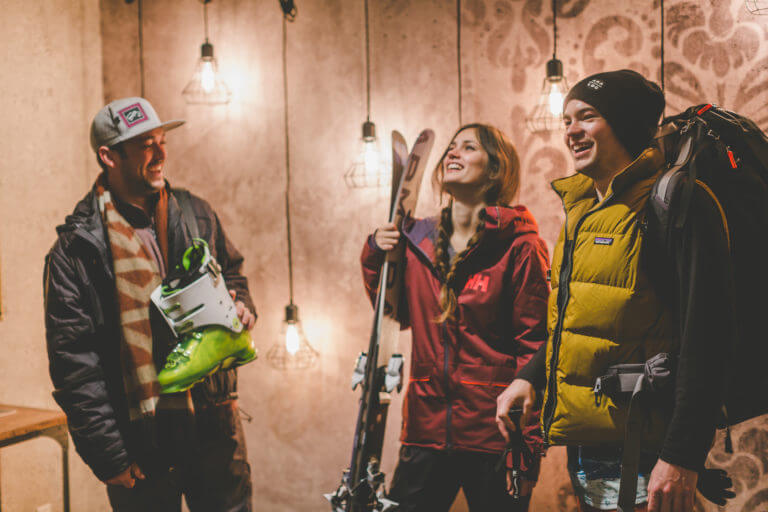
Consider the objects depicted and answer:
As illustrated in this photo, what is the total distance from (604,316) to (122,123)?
63.2 inches

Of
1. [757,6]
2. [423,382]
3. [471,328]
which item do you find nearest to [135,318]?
[423,382]

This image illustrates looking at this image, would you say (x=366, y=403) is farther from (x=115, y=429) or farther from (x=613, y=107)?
(x=613, y=107)

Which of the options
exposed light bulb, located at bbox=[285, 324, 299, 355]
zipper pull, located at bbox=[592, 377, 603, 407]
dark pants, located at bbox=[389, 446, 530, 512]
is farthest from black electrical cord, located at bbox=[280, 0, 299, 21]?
zipper pull, located at bbox=[592, 377, 603, 407]

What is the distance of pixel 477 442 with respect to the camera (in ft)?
5.53

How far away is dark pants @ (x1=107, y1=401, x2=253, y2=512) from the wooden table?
0.44m

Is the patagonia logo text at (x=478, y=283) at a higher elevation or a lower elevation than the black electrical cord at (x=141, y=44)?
lower

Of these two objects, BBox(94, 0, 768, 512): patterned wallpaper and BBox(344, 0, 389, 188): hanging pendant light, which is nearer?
BBox(94, 0, 768, 512): patterned wallpaper

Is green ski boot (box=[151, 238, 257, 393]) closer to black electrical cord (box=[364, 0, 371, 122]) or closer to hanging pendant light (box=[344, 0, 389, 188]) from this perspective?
hanging pendant light (box=[344, 0, 389, 188])

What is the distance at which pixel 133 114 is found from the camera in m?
1.80

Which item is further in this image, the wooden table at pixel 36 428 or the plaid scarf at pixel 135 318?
the wooden table at pixel 36 428

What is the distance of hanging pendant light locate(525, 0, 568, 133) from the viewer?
2.21 m

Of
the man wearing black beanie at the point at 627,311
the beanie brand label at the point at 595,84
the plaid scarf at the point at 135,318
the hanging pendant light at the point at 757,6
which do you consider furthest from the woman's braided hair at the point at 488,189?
the hanging pendant light at the point at 757,6

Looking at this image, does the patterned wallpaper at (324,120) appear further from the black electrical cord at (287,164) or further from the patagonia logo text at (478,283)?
the patagonia logo text at (478,283)

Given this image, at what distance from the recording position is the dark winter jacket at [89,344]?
1.61 m
